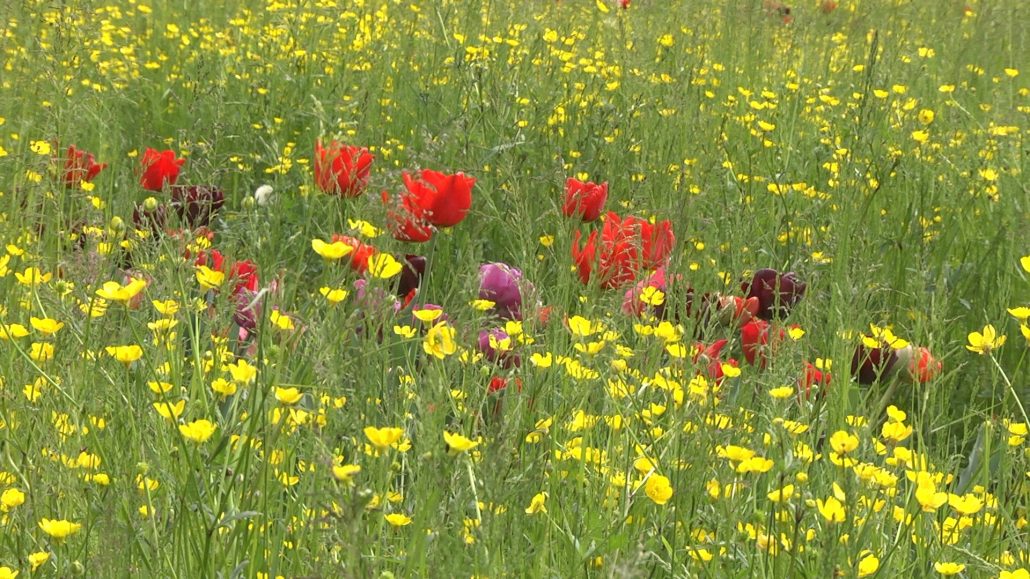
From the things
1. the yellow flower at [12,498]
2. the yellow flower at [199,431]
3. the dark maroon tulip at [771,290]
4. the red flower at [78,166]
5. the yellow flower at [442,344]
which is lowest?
the dark maroon tulip at [771,290]

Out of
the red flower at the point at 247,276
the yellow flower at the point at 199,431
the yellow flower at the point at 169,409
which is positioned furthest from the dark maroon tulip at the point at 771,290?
the yellow flower at the point at 199,431

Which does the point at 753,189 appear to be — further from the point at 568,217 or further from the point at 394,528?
the point at 394,528

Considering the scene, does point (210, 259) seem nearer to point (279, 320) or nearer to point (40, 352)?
point (40, 352)

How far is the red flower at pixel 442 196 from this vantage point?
6.75ft

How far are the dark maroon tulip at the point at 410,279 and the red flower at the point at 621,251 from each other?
0.28 meters

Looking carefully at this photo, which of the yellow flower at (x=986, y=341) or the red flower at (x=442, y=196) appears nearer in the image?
the yellow flower at (x=986, y=341)

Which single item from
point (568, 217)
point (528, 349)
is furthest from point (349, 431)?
point (568, 217)

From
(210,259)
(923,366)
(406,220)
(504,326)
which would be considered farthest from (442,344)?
(210,259)

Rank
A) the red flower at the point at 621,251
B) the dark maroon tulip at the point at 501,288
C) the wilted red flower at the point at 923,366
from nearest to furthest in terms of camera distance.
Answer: the wilted red flower at the point at 923,366 < the red flower at the point at 621,251 < the dark maroon tulip at the point at 501,288

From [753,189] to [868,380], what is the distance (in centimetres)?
127

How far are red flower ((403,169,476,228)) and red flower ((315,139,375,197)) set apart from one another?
0.09m

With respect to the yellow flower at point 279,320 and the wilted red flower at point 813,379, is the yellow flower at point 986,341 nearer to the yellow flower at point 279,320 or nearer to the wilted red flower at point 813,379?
the wilted red flower at point 813,379

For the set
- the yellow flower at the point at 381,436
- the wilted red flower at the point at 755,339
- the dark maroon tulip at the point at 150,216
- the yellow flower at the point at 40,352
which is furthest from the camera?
the wilted red flower at the point at 755,339

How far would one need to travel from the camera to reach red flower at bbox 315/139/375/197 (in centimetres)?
189
